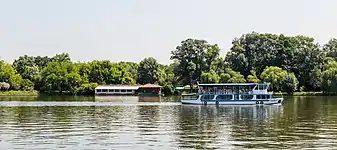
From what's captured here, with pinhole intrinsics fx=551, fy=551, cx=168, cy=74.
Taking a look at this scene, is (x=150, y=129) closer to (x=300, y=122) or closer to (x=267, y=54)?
(x=300, y=122)

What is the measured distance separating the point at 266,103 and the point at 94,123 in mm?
38197

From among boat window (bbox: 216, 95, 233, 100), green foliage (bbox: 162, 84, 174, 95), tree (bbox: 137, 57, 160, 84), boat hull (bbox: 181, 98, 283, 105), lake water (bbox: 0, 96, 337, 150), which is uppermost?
tree (bbox: 137, 57, 160, 84)

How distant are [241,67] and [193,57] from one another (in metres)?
11.9

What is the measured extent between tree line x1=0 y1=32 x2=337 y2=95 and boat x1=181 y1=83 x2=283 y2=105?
44.3m

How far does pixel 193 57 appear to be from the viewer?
5305 inches

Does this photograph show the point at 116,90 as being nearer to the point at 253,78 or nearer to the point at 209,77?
the point at 209,77

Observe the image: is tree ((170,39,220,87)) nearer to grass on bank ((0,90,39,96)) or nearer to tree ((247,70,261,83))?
tree ((247,70,261,83))

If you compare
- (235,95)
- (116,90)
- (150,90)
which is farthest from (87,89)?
(235,95)

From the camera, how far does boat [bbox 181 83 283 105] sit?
2938 inches

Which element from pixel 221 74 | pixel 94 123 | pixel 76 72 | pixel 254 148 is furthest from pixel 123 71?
pixel 254 148

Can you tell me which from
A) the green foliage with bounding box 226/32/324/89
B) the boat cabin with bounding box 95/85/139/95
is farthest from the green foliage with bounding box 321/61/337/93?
the boat cabin with bounding box 95/85/139/95

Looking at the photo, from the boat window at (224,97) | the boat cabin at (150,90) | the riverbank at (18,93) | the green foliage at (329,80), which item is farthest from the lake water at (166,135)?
the boat cabin at (150,90)

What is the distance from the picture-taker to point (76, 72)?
146375 millimetres

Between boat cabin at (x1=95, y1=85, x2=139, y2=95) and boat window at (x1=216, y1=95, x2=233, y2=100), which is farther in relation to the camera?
boat cabin at (x1=95, y1=85, x2=139, y2=95)
